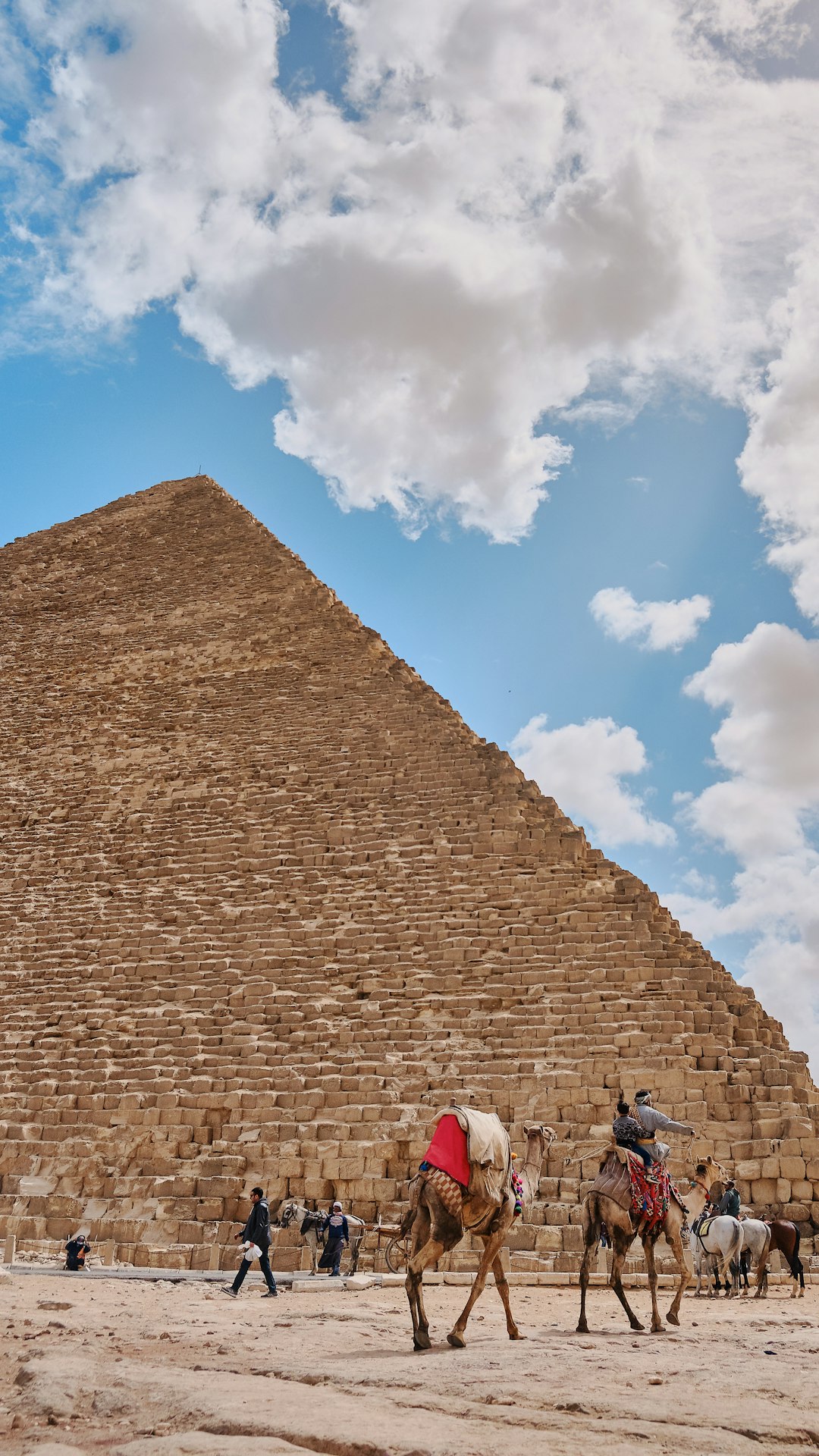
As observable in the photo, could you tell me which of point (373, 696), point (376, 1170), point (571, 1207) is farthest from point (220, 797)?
point (571, 1207)

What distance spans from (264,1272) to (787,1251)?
3220 mm

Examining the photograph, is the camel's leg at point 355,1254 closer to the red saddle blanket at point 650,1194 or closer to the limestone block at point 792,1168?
the limestone block at point 792,1168

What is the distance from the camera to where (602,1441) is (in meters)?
3.21

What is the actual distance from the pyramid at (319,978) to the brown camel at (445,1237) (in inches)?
126

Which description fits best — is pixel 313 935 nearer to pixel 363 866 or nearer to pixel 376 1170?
pixel 363 866

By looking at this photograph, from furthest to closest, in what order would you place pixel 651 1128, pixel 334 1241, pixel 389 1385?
1. pixel 334 1241
2. pixel 651 1128
3. pixel 389 1385

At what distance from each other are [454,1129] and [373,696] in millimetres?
11702

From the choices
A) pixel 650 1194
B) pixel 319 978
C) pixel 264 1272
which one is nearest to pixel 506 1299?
pixel 650 1194

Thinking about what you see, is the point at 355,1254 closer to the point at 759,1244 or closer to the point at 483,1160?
the point at 759,1244

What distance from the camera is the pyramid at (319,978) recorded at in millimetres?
9242

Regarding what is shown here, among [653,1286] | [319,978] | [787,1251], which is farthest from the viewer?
[319,978]

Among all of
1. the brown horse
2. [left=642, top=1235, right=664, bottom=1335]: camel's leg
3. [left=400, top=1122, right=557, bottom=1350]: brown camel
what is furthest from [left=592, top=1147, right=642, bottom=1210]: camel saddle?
the brown horse

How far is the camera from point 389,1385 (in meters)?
3.93

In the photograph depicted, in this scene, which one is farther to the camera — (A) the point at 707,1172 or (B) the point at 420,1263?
(A) the point at 707,1172
